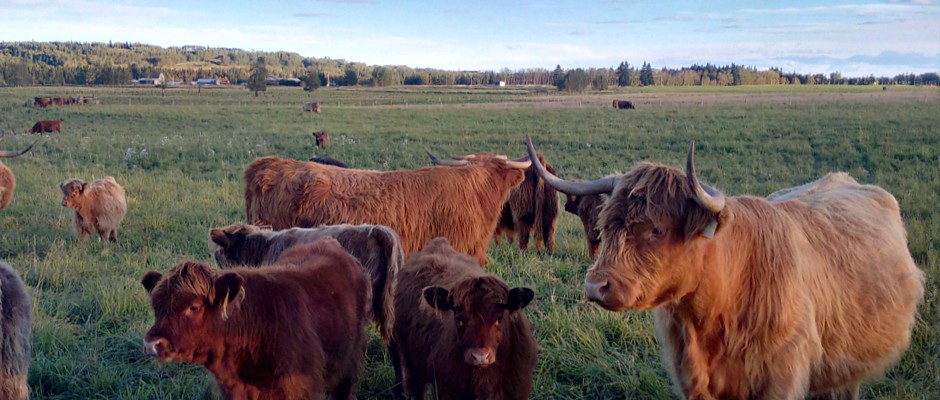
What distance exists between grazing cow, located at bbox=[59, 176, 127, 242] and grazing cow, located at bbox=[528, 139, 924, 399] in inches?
320

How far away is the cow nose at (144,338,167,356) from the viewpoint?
314 centimetres

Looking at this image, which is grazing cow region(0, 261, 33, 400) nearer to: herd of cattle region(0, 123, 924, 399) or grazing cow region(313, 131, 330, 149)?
herd of cattle region(0, 123, 924, 399)

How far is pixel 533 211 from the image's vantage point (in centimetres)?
958

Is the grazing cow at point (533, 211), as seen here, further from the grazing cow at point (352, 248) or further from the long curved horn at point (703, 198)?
the long curved horn at point (703, 198)

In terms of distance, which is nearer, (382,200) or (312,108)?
(382,200)

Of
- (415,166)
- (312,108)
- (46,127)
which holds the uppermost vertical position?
(312,108)

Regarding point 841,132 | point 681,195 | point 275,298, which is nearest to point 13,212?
point 275,298

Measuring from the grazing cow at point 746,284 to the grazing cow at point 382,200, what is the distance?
3931 mm

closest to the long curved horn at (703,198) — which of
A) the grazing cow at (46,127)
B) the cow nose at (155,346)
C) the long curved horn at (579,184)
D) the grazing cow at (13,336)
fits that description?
the long curved horn at (579,184)

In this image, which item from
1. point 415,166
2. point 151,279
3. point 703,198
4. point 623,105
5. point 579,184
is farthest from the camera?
point 623,105

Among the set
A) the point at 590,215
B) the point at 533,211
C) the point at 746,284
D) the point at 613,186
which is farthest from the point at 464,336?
the point at 533,211

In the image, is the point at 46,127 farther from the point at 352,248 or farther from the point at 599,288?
the point at 599,288

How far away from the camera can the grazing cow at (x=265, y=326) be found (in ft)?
10.9

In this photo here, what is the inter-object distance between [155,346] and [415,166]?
44.7ft
